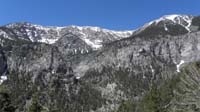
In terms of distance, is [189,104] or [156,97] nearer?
[189,104]

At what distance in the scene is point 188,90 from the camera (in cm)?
1355

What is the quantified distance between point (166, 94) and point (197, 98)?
5303 centimetres

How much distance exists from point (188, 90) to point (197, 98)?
524 millimetres

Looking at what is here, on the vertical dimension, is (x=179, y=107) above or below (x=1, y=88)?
below

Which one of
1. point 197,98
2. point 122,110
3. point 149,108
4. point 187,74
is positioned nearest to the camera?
point 197,98

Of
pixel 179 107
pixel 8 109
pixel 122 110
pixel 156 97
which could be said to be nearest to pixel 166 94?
pixel 156 97

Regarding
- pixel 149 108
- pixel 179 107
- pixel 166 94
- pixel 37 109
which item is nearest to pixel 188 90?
pixel 179 107

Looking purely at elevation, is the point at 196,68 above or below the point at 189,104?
above

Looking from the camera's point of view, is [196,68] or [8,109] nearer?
[196,68]

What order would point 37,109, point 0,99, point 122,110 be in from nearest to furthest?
point 0,99
point 37,109
point 122,110

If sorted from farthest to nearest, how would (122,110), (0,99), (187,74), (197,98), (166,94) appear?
(122,110) < (166,94) < (0,99) < (187,74) < (197,98)

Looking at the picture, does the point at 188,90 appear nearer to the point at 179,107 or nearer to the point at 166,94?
the point at 179,107

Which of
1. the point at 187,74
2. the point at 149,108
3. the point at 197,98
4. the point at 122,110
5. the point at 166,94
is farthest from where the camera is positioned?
the point at 122,110

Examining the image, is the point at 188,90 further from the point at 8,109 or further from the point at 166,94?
the point at 166,94
